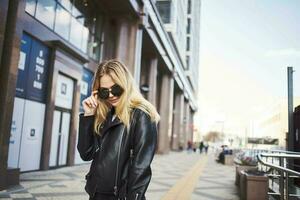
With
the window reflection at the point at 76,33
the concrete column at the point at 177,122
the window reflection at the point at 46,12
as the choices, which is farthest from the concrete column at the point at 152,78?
the window reflection at the point at 46,12

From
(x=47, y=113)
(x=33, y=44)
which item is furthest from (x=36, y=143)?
(x=33, y=44)

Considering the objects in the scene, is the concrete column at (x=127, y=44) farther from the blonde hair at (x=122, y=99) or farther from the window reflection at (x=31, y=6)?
the blonde hair at (x=122, y=99)

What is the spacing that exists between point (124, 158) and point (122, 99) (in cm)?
39

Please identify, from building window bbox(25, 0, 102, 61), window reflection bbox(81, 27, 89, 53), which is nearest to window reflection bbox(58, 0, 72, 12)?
building window bbox(25, 0, 102, 61)

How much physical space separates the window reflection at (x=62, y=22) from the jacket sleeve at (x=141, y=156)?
11.8m

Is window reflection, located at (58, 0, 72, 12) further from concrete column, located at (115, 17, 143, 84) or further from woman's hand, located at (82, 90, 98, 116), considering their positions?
woman's hand, located at (82, 90, 98, 116)

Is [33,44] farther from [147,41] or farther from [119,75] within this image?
[147,41]

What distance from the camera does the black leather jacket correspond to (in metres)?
2.06

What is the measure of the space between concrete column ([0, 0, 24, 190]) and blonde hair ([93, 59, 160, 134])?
6.32m

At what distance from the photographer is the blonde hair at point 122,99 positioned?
7.34 feet

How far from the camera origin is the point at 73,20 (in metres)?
14.7

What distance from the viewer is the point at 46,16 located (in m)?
12.3

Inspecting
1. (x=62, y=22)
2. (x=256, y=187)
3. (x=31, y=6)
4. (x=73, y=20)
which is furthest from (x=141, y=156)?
(x=73, y=20)

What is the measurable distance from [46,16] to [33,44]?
4.56 ft
